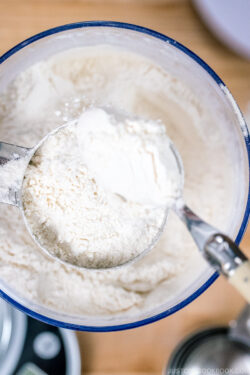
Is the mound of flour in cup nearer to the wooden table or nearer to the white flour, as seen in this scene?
the white flour

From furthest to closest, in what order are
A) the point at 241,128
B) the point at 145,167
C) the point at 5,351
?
the point at 5,351 < the point at 241,128 < the point at 145,167

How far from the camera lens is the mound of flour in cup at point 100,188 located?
1.45 feet

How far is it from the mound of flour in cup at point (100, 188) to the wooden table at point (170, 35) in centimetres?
25

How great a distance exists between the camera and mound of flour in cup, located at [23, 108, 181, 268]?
17.4 inches

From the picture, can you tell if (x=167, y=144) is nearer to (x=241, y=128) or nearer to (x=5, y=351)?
(x=241, y=128)

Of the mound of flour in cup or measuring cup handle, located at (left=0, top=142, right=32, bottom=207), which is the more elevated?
measuring cup handle, located at (left=0, top=142, right=32, bottom=207)

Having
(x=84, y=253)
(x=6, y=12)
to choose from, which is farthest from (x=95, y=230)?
(x=6, y=12)

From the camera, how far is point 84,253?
516 millimetres

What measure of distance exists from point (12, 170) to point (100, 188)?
0.10 meters

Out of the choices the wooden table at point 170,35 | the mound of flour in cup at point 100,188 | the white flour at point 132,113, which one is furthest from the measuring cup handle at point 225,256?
the wooden table at point 170,35

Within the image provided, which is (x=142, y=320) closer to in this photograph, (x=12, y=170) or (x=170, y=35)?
(x=12, y=170)

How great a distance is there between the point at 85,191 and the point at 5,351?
0.34m

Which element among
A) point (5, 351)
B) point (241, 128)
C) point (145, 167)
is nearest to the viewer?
point (145, 167)

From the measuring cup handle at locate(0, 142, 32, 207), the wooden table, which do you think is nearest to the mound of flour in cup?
the measuring cup handle at locate(0, 142, 32, 207)
